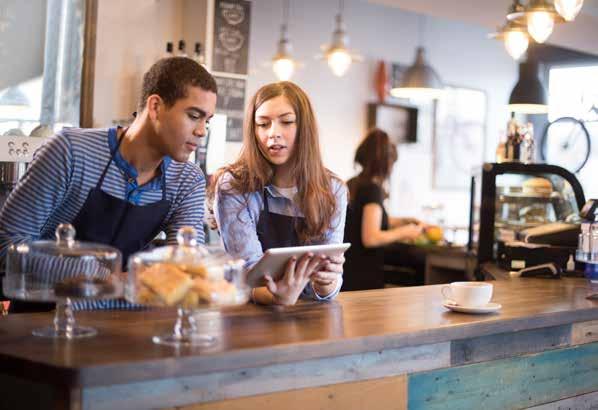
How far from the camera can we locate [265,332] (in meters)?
2.20

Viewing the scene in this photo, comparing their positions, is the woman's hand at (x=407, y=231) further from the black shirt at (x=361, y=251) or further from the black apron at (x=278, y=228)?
the black apron at (x=278, y=228)

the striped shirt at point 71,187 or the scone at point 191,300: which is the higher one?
the striped shirt at point 71,187

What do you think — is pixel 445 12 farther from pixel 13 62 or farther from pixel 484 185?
pixel 13 62

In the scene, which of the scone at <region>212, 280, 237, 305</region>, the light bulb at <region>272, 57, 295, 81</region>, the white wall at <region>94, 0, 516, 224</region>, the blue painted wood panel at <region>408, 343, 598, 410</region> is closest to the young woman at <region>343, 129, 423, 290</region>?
the white wall at <region>94, 0, 516, 224</region>

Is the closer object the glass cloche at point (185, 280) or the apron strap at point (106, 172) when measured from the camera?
the glass cloche at point (185, 280)

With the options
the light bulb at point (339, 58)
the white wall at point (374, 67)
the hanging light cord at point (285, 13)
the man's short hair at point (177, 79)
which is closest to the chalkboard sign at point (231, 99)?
the white wall at point (374, 67)

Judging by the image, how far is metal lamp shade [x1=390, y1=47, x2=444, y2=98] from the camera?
22.7ft

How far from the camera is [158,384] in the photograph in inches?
72.8

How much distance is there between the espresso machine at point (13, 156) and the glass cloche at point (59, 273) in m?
2.45

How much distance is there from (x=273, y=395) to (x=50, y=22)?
330 centimetres

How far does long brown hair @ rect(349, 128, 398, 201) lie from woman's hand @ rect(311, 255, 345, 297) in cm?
206

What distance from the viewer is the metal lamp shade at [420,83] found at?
22.7 ft

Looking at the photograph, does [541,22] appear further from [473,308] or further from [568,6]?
[473,308]

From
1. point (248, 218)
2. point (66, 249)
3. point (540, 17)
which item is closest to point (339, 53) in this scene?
point (540, 17)
